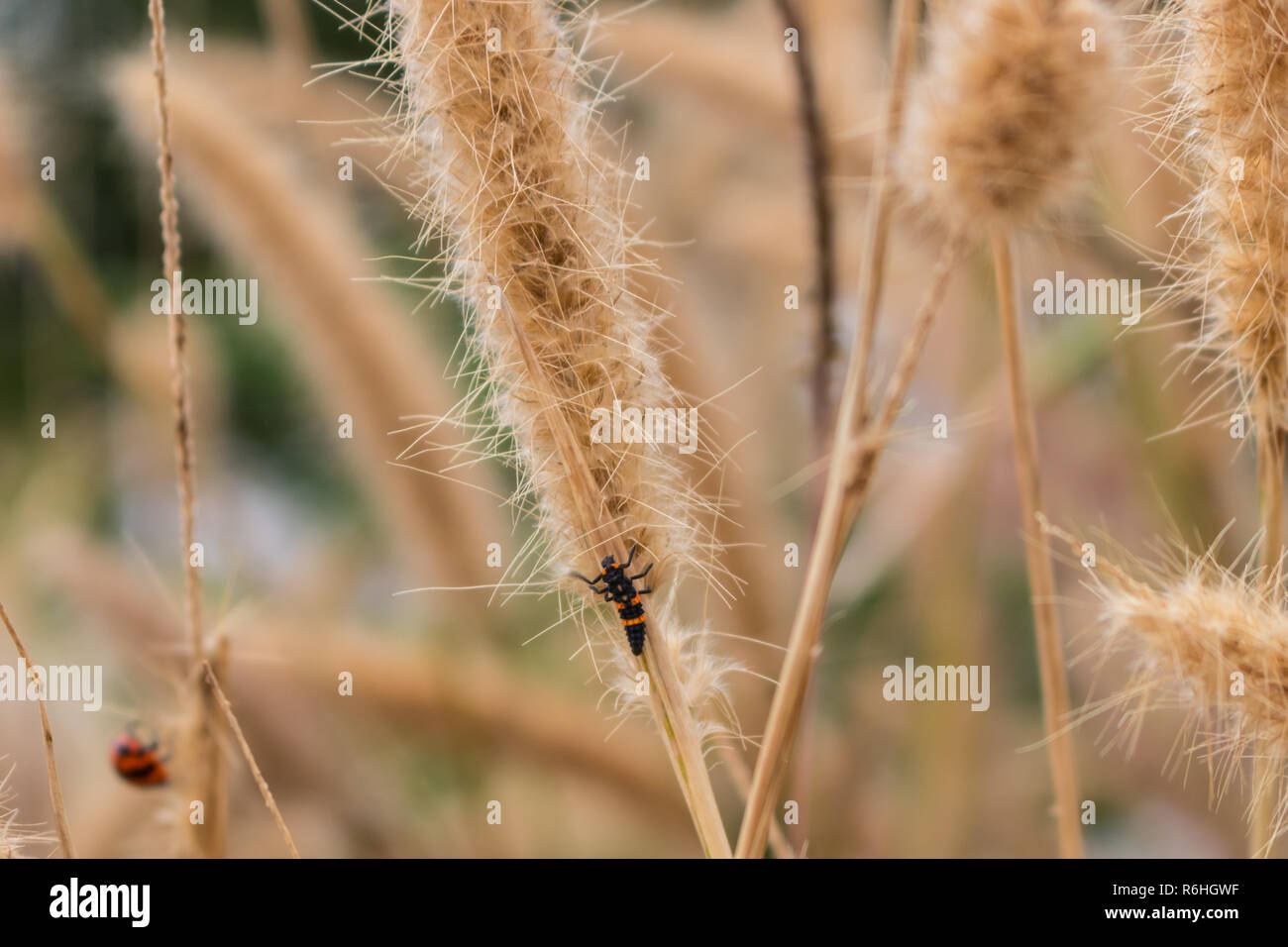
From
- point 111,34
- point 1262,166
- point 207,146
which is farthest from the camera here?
point 111,34

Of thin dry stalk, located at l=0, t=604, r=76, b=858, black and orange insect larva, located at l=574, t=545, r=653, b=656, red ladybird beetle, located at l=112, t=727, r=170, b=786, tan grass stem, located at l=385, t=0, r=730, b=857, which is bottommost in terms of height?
red ladybird beetle, located at l=112, t=727, r=170, b=786

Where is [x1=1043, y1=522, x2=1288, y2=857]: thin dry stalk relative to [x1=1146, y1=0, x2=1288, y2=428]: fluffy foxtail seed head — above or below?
below

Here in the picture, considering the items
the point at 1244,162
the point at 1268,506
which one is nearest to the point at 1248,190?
the point at 1244,162

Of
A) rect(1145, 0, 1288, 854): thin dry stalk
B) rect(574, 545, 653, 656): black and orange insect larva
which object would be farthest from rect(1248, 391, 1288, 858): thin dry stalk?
rect(574, 545, 653, 656): black and orange insect larva

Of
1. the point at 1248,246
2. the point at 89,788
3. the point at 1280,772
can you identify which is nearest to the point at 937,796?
the point at 1280,772

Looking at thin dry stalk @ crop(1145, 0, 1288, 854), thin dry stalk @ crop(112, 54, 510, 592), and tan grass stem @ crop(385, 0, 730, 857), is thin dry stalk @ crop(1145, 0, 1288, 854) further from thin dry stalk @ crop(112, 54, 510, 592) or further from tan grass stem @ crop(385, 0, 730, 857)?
thin dry stalk @ crop(112, 54, 510, 592)
